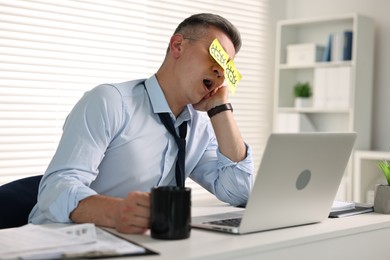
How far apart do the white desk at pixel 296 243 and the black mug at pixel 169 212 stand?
2 centimetres

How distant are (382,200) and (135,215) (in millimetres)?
868

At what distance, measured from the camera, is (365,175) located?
4387 millimetres

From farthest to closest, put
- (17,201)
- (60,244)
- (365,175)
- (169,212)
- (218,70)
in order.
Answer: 1. (365,175)
2. (218,70)
3. (17,201)
4. (169,212)
5. (60,244)

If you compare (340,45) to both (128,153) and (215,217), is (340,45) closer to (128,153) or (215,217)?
(128,153)

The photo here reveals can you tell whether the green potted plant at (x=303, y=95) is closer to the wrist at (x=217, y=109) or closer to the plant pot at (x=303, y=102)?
the plant pot at (x=303, y=102)

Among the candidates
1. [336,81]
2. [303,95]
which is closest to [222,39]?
[336,81]

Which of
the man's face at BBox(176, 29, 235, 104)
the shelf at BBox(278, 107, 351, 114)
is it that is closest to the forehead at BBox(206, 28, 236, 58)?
the man's face at BBox(176, 29, 235, 104)

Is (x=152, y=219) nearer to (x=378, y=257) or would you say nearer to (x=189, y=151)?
(x=378, y=257)

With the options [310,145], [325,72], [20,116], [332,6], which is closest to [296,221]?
[310,145]

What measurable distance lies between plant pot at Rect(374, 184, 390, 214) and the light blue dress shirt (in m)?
0.40

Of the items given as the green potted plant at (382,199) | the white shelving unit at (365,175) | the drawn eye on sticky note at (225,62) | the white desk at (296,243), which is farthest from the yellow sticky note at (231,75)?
the white shelving unit at (365,175)

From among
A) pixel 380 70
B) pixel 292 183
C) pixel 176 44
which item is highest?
pixel 380 70

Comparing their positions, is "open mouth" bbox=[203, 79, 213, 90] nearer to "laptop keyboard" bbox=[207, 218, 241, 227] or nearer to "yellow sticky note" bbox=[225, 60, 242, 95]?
"yellow sticky note" bbox=[225, 60, 242, 95]

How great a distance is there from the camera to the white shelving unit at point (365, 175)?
4.29 meters
